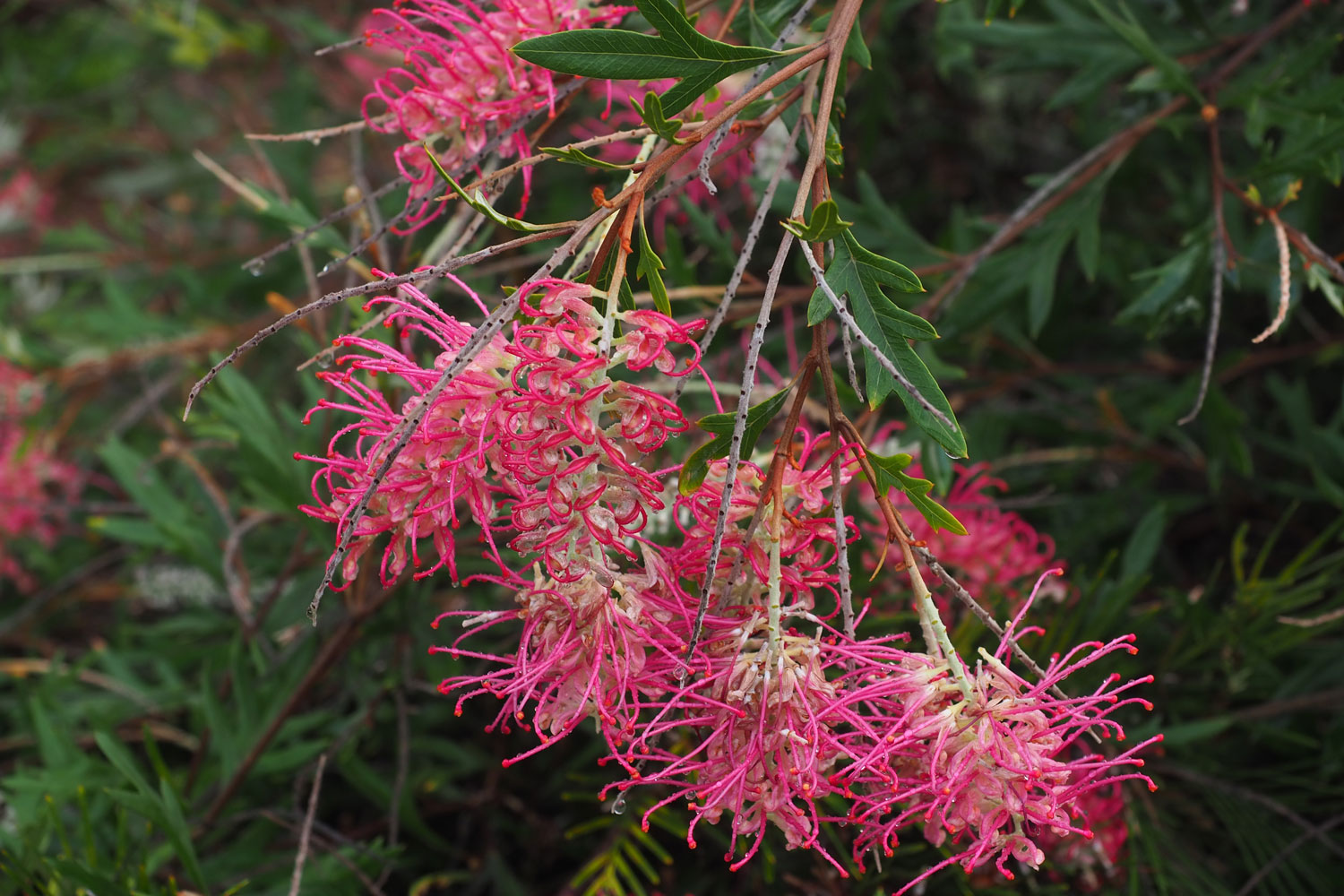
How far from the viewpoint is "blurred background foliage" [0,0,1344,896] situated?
3.15ft

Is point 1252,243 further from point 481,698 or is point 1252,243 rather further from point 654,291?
point 481,698

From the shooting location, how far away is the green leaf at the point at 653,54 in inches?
22.7

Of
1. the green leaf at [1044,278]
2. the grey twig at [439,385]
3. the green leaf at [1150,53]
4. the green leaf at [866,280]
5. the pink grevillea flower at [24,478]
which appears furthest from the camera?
the pink grevillea flower at [24,478]

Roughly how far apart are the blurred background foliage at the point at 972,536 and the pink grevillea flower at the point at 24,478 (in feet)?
0.15

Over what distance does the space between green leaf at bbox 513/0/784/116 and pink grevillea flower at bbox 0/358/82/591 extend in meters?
1.21

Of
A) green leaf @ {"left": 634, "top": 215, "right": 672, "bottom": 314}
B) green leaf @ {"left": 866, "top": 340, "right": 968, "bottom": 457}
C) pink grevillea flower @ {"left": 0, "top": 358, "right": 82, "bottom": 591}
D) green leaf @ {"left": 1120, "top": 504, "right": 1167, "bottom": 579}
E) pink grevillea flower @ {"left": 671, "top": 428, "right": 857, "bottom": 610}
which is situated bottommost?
pink grevillea flower @ {"left": 0, "top": 358, "right": 82, "bottom": 591}

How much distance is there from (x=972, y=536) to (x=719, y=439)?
484 millimetres

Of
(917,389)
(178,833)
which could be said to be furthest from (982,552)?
(178,833)

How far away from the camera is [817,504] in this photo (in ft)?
2.04

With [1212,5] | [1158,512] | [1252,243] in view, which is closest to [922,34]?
[1212,5]

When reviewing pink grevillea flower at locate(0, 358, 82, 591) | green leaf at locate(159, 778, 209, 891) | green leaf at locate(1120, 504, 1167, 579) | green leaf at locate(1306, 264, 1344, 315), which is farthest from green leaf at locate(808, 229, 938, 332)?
pink grevillea flower at locate(0, 358, 82, 591)

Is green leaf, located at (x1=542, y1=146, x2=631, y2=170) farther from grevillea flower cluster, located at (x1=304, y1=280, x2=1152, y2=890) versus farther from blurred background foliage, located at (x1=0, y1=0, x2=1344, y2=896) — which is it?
blurred background foliage, located at (x1=0, y1=0, x2=1344, y2=896)

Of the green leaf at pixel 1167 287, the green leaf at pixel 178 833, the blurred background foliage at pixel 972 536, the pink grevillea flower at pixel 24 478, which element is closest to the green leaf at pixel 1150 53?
the blurred background foliage at pixel 972 536

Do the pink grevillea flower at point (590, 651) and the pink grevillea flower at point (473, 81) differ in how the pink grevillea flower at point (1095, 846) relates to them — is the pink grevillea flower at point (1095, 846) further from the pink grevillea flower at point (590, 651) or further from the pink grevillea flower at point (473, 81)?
the pink grevillea flower at point (473, 81)
